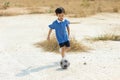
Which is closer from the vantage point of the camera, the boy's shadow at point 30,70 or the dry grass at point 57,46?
the boy's shadow at point 30,70

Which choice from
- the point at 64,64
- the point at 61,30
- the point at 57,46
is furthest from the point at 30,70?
the point at 57,46

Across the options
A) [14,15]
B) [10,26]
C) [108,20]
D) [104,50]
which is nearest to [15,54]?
[104,50]

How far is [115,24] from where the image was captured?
16.1 metres

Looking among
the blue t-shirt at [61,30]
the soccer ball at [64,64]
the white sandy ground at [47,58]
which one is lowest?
the white sandy ground at [47,58]

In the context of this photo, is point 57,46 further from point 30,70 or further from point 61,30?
point 30,70

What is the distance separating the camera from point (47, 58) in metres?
9.35

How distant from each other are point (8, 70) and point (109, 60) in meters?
2.41

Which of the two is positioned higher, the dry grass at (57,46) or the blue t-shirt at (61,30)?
the blue t-shirt at (61,30)

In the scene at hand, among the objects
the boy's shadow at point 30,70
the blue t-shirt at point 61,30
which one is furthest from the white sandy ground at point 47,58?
the blue t-shirt at point 61,30

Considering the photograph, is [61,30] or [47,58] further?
[47,58]

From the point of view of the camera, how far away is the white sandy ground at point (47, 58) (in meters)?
7.80

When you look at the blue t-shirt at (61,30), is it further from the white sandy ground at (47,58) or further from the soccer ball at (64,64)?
the white sandy ground at (47,58)

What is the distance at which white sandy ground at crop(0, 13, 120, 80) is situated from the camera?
307 inches

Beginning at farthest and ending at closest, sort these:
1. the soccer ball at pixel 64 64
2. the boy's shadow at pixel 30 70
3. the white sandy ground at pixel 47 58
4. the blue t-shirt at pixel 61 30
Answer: the blue t-shirt at pixel 61 30, the soccer ball at pixel 64 64, the boy's shadow at pixel 30 70, the white sandy ground at pixel 47 58
